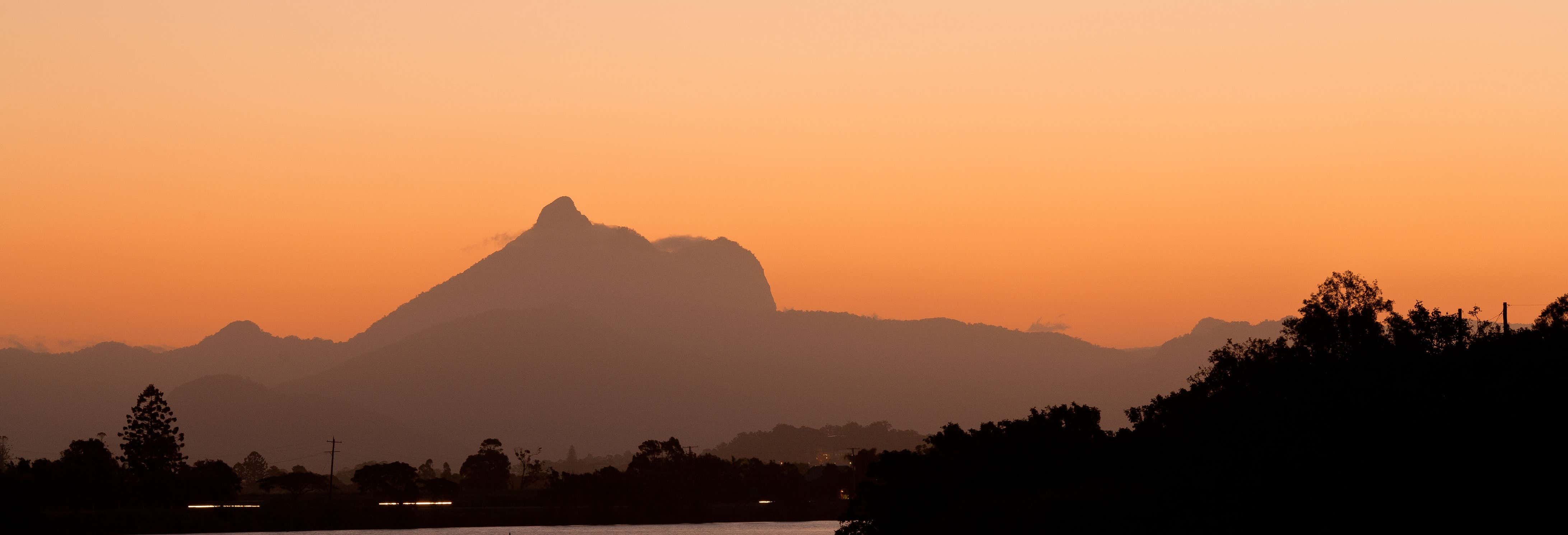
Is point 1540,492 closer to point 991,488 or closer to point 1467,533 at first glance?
point 1467,533

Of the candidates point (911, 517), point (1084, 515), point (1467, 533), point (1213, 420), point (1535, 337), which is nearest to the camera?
point (1467, 533)

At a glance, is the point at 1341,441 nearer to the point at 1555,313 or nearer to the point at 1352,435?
the point at 1352,435

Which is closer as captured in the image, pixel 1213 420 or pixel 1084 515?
pixel 1213 420

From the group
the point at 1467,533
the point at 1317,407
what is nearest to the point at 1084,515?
the point at 1317,407

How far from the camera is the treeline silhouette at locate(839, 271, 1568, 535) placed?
59625 millimetres

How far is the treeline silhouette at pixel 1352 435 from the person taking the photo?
59625mm

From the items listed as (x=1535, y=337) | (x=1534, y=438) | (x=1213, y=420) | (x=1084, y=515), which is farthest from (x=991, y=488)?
(x=1534, y=438)

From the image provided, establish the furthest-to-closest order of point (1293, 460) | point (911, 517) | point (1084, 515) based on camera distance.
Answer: point (911, 517), point (1084, 515), point (1293, 460)

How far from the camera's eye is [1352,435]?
62.7 m

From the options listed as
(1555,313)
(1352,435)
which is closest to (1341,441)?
(1352,435)

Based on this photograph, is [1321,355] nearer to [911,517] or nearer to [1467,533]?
[1467,533]

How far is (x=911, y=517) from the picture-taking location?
11412 cm

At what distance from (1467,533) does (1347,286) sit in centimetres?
2755

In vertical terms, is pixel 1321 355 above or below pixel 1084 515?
above
